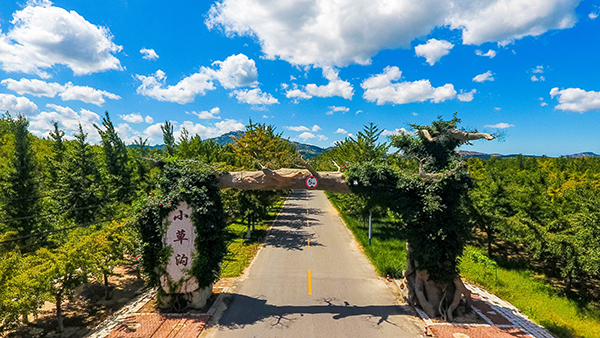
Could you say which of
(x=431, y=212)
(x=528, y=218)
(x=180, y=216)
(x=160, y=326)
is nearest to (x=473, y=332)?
(x=431, y=212)

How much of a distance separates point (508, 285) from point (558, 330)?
492 centimetres

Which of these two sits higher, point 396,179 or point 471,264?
point 396,179

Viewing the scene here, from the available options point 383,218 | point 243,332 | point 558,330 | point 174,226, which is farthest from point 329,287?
point 383,218

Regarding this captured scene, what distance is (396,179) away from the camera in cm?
1017

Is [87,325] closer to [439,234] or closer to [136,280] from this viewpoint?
[136,280]

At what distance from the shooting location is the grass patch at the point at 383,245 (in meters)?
14.1

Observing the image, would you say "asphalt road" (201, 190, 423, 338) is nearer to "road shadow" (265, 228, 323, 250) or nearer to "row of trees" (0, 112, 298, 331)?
"road shadow" (265, 228, 323, 250)

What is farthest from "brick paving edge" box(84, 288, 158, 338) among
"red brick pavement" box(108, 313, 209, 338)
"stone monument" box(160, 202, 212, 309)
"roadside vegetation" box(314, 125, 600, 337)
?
"roadside vegetation" box(314, 125, 600, 337)

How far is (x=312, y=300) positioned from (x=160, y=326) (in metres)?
5.75

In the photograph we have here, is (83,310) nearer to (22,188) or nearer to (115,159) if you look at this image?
(22,188)

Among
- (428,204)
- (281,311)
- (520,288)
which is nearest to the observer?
(428,204)

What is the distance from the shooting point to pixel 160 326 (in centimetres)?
914

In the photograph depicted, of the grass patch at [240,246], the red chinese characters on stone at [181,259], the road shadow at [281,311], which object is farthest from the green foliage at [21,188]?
the road shadow at [281,311]

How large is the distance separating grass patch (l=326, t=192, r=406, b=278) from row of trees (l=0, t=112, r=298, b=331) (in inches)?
323
